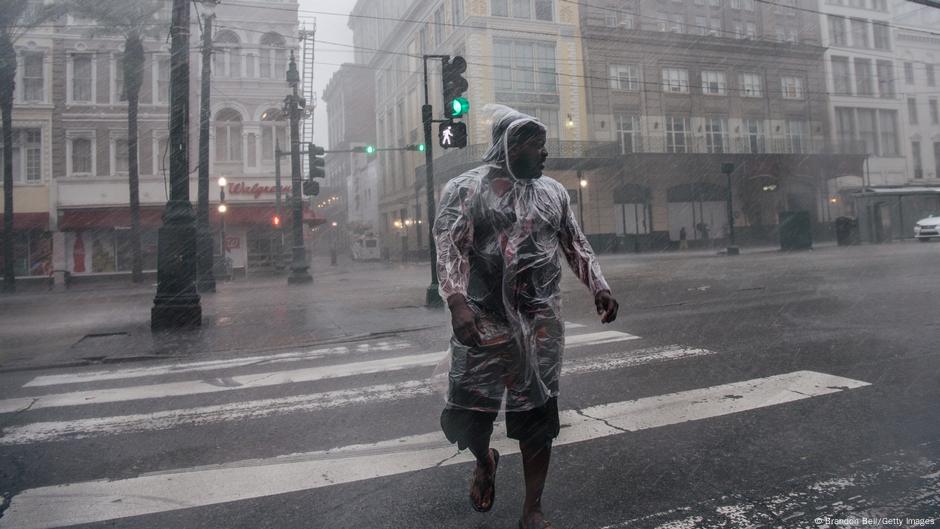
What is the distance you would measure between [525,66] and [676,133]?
1114 centimetres

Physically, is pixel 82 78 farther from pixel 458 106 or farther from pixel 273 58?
pixel 458 106

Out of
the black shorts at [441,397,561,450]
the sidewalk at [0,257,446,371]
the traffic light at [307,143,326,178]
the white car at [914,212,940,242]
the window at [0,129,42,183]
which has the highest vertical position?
the window at [0,129,42,183]

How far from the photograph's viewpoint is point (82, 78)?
87.5 feet

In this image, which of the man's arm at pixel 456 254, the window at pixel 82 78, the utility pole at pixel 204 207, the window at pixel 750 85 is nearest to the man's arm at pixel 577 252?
the man's arm at pixel 456 254

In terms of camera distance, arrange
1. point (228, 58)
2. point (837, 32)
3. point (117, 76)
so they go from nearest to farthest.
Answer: point (117, 76) < point (228, 58) < point (837, 32)

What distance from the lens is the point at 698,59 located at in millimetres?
35375

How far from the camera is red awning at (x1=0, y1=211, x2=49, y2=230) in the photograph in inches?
976

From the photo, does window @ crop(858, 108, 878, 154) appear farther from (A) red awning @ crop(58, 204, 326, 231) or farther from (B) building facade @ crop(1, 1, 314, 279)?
(A) red awning @ crop(58, 204, 326, 231)

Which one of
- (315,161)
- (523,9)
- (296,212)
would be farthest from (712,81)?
(296,212)

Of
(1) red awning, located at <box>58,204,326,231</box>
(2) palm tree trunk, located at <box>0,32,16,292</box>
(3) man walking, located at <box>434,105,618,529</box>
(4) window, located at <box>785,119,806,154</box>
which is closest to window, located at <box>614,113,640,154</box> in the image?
(4) window, located at <box>785,119,806,154</box>

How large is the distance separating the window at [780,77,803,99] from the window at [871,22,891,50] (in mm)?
5258

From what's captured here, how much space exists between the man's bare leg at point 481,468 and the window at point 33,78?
105 ft

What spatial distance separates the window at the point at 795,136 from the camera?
126 ft

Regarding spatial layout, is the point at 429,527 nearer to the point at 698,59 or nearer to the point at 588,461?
the point at 588,461
